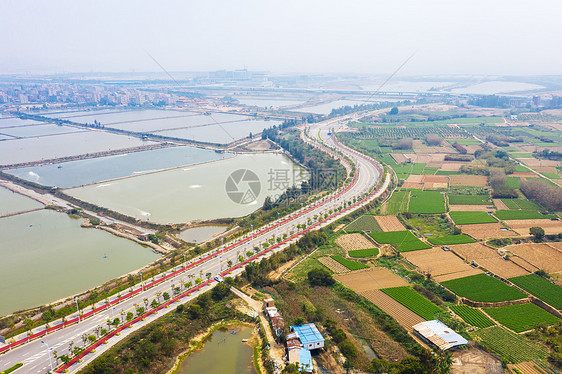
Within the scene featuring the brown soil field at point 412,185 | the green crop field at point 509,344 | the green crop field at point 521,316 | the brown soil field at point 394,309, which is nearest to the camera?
the green crop field at point 509,344

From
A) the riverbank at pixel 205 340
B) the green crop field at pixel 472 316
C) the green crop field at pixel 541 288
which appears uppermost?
the green crop field at pixel 541 288

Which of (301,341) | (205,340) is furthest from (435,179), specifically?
(205,340)

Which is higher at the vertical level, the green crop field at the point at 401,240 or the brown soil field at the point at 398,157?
the brown soil field at the point at 398,157

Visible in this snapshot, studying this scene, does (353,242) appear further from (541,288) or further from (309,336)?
(309,336)

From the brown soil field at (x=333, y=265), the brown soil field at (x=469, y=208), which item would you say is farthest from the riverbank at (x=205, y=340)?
the brown soil field at (x=469, y=208)

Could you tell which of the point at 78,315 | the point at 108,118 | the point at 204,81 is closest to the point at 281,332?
the point at 78,315

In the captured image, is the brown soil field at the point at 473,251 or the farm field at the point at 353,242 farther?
the farm field at the point at 353,242

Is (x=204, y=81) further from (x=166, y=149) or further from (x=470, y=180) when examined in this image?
(x=470, y=180)

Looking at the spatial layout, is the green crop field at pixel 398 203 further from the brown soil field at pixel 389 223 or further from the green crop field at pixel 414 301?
the green crop field at pixel 414 301

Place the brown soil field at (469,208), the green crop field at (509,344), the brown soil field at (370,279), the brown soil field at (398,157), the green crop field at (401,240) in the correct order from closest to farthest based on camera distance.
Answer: the green crop field at (509,344) < the brown soil field at (370,279) < the green crop field at (401,240) < the brown soil field at (469,208) < the brown soil field at (398,157)
